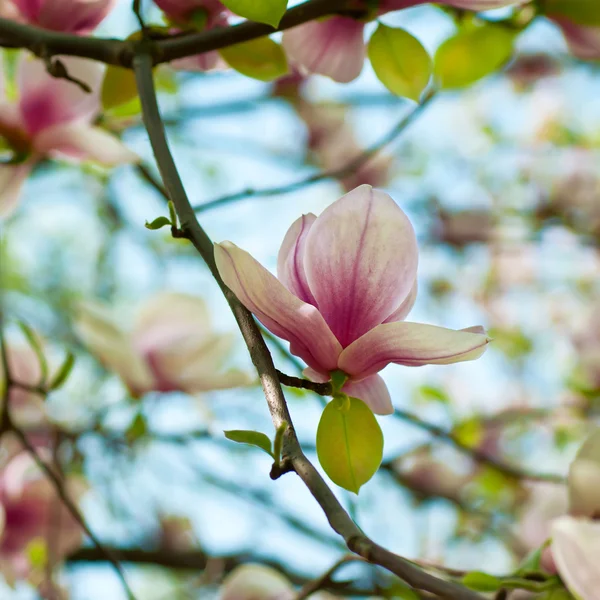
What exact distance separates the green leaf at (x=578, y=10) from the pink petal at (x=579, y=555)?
1.27 feet

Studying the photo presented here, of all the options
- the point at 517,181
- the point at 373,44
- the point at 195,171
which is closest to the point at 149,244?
the point at 195,171

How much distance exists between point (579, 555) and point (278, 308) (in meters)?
0.27

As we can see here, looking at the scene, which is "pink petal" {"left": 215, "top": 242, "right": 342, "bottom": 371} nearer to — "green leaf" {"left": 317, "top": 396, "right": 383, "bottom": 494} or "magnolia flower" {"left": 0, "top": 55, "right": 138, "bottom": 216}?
"green leaf" {"left": 317, "top": 396, "right": 383, "bottom": 494}

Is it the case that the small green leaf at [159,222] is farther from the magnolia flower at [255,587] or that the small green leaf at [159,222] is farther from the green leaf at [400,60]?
the magnolia flower at [255,587]

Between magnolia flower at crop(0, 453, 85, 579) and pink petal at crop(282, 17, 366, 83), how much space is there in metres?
0.60

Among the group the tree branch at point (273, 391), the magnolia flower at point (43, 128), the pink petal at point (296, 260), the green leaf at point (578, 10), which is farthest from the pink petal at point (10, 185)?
the green leaf at point (578, 10)

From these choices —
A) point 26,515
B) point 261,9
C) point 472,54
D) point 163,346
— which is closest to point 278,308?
point 261,9

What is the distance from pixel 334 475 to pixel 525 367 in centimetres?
253

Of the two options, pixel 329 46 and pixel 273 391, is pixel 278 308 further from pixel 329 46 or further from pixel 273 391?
pixel 329 46

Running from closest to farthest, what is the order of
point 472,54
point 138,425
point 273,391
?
point 273,391, point 472,54, point 138,425

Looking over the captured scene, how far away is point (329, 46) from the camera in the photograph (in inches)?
23.5

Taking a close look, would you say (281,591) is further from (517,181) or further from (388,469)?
(517,181)

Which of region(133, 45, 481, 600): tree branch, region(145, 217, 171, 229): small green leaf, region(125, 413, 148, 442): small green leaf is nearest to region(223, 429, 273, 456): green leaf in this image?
region(133, 45, 481, 600): tree branch

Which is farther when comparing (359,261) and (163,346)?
(163,346)
